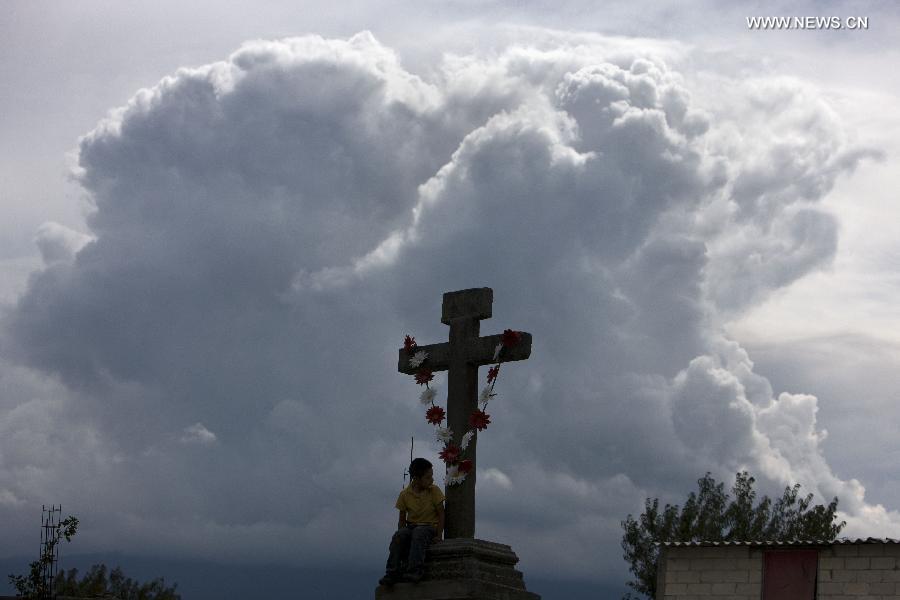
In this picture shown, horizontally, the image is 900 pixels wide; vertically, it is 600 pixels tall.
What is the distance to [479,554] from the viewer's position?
1634 centimetres

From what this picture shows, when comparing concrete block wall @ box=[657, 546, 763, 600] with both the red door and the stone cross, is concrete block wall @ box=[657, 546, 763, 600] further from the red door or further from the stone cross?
the stone cross

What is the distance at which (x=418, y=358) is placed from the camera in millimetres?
18328

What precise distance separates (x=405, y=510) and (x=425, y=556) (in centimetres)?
63

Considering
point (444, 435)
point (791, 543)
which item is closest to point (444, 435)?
point (444, 435)

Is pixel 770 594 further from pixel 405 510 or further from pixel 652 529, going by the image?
pixel 652 529

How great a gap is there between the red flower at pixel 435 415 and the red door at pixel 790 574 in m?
11.3

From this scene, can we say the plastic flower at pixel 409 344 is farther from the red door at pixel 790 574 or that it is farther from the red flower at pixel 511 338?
the red door at pixel 790 574

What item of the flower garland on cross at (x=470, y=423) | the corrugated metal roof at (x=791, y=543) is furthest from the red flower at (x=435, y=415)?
the corrugated metal roof at (x=791, y=543)

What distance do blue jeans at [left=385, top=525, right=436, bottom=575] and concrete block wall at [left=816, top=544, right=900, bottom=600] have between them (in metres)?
12.0

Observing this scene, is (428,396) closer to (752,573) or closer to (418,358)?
(418,358)

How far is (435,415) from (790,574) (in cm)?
1151

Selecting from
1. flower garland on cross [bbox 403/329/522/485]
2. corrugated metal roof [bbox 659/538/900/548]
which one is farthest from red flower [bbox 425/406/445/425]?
corrugated metal roof [bbox 659/538/900/548]

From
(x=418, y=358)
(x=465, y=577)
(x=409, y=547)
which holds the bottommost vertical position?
(x=465, y=577)

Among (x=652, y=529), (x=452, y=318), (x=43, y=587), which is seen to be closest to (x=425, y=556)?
(x=452, y=318)
